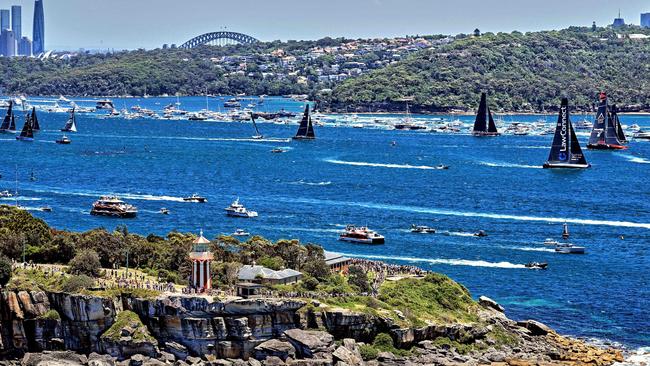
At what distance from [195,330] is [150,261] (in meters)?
9.44

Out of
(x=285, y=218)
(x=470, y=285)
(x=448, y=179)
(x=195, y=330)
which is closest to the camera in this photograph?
(x=195, y=330)

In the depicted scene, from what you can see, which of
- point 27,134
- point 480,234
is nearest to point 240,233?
point 480,234

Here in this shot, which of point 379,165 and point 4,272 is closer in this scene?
point 4,272

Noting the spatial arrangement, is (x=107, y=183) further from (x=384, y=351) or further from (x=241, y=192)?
(x=384, y=351)

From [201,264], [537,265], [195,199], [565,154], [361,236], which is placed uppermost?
[201,264]

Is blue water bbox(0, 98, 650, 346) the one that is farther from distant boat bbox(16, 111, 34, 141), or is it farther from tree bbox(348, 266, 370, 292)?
tree bbox(348, 266, 370, 292)

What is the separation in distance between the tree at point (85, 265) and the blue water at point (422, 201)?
21.1 metres

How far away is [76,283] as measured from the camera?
55.9m

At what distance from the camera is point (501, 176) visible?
133125mm

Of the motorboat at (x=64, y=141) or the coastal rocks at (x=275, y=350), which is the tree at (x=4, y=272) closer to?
the coastal rocks at (x=275, y=350)

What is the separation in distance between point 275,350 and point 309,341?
4.70ft

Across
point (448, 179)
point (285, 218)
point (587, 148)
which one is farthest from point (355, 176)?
point (587, 148)

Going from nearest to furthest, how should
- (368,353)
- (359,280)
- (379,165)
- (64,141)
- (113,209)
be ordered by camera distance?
1. (368,353)
2. (359,280)
3. (113,209)
4. (379,165)
5. (64,141)

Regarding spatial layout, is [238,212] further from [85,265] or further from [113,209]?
[85,265]
